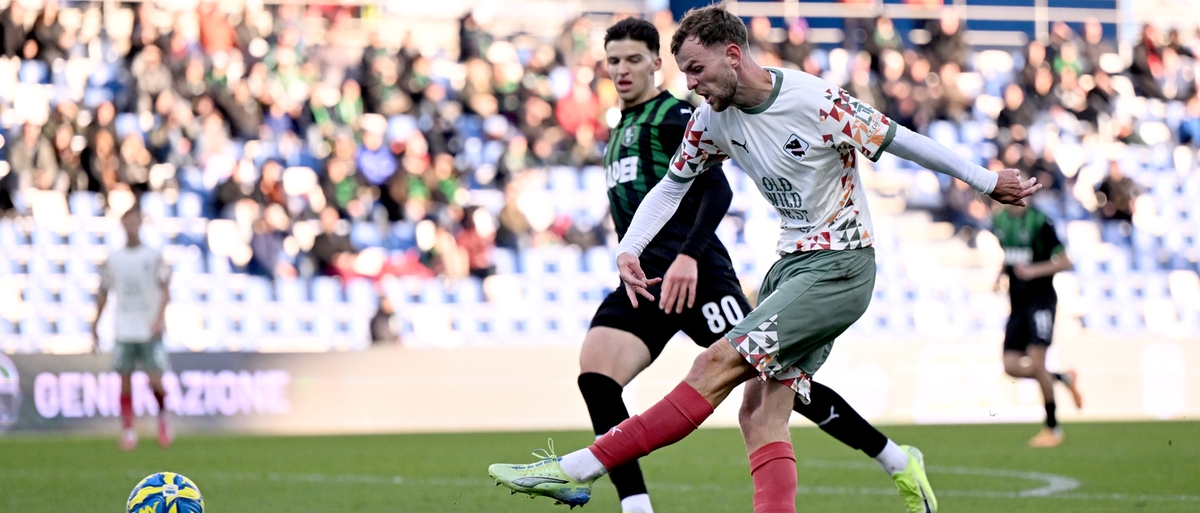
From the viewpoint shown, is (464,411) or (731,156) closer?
(731,156)

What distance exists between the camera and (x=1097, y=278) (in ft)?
61.5

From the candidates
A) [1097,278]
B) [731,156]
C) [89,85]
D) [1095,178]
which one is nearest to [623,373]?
[731,156]

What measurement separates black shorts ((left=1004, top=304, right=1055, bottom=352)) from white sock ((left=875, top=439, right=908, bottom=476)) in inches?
246

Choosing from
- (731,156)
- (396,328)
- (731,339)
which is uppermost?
(396,328)

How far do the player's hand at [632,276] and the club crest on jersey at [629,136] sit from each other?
1052 mm

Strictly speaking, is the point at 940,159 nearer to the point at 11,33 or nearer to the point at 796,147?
the point at 796,147

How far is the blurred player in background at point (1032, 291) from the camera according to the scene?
1169 cm

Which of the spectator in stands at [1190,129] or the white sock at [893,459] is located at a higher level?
the spectator in stands at [1190,129]

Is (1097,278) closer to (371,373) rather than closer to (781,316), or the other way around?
(371,373)

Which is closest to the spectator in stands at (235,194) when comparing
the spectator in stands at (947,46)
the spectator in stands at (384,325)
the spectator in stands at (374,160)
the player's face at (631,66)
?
the spectator in stands at (374,160)

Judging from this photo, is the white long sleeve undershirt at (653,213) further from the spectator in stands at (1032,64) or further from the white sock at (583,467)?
the spectator in stands at (1032,64)

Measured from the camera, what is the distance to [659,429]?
15.3ft

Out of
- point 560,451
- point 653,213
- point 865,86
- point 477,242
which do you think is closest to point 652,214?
point 653,213

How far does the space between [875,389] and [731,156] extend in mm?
10803
